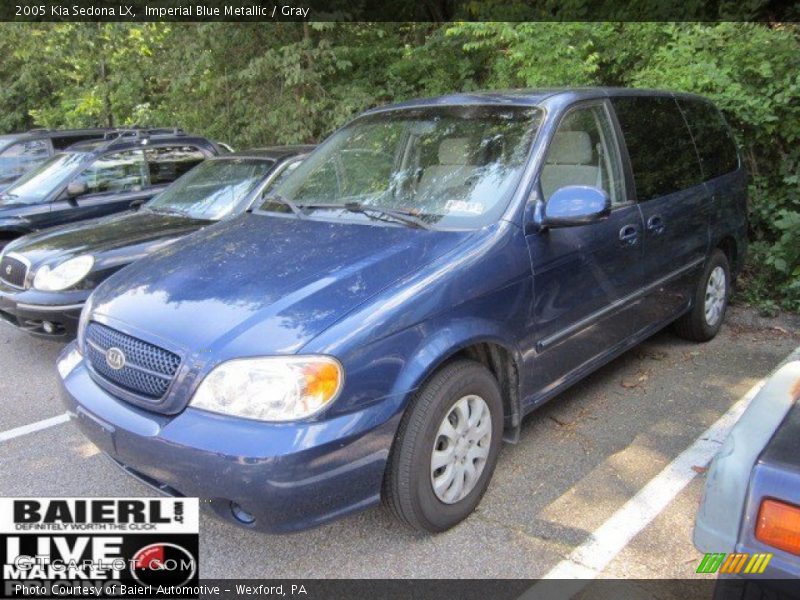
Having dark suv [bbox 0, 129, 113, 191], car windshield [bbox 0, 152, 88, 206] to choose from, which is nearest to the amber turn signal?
car windshield [bbox 0, 152, 88, 206]

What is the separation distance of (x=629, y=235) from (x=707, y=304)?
1618 mm

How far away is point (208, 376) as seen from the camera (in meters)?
2.40

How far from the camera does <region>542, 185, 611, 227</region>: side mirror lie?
308 cm

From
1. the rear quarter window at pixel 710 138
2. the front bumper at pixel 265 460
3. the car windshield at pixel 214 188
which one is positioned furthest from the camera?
the car windshield at pixel 214 188

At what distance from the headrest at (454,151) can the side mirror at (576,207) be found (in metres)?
0.55

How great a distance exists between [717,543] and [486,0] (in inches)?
366

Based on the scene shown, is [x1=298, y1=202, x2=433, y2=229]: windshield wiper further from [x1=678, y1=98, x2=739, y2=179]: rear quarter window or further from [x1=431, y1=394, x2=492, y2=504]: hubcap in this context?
[x1=678, y1=98, x2=739, y2=179]: rear quarter window

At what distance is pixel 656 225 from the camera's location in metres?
4.04

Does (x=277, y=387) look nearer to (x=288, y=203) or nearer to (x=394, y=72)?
(x=288, y=203)

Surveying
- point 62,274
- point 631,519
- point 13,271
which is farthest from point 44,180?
point 631,519

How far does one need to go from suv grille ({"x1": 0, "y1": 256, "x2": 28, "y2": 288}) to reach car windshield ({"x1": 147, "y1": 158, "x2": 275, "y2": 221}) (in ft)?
4.19

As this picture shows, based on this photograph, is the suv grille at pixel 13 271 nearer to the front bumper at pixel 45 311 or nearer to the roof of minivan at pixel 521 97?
the front bumper at pixel 45 311

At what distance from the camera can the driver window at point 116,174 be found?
6.82 meters

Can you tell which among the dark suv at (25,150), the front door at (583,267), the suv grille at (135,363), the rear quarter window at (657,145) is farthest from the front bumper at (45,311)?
the dark suv at (25,150)
